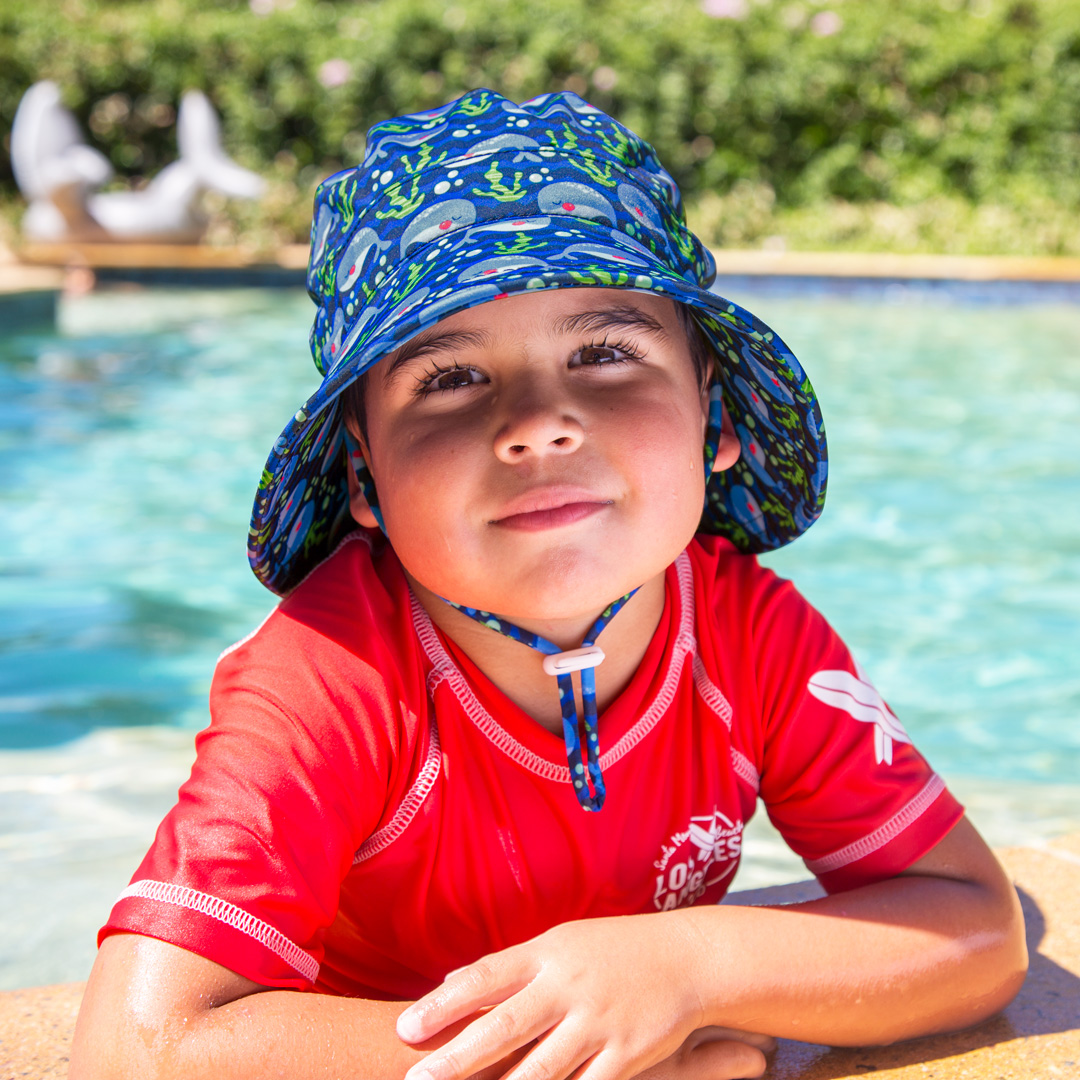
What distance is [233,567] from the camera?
5.86 metres

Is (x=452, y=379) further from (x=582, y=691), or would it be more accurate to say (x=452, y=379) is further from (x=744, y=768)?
(x=744, y=768)

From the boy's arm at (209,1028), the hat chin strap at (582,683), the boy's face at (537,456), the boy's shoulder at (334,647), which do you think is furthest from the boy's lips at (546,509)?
the boy's arm at (209,1028)

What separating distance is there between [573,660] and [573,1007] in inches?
18.4

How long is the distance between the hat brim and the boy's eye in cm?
10

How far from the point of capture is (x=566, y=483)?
1.62m

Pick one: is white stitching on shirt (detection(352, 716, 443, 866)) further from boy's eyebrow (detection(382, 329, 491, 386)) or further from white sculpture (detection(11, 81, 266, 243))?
white sculpture (detection(11, 81, 266, 243))

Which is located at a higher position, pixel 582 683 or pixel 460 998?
pixel 582 683

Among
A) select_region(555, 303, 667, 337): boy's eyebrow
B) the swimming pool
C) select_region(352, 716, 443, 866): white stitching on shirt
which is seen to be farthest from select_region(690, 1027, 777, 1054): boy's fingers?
the swimming pool

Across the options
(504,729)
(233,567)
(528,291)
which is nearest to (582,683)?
(504,729)

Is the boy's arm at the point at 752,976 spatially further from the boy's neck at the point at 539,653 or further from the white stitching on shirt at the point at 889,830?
the boy's neck at the point at 539,653

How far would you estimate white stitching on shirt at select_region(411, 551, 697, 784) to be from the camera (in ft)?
5.86

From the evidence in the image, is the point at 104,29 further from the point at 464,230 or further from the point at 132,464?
the point at 464,230

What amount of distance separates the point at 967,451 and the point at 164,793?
18.5ft

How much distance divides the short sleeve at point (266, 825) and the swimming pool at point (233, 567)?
5.04ft
